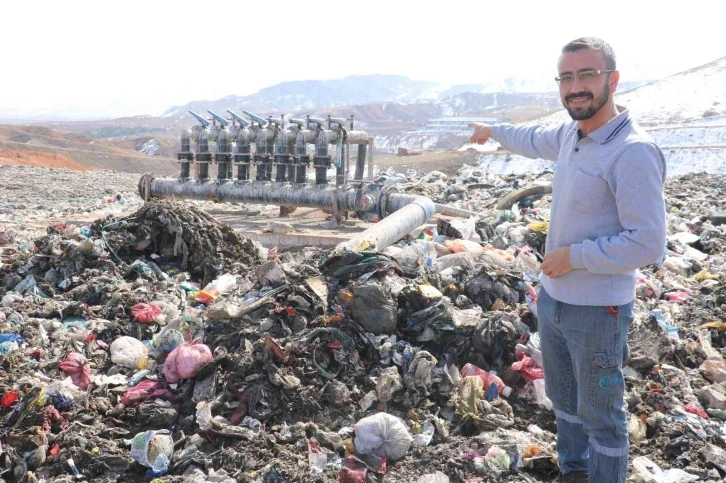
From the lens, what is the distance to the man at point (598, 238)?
201 cm

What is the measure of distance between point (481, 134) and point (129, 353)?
304cm

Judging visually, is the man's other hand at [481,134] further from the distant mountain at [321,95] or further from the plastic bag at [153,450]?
the distant mountain at [321,95]

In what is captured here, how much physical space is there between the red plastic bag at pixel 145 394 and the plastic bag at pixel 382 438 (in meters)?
1.32

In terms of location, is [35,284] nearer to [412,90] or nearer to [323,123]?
[323,123]

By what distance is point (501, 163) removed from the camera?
24.7m

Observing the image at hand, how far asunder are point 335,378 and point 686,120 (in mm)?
29576

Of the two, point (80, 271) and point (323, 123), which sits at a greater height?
point (323, 123)

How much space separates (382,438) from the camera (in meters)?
3.23

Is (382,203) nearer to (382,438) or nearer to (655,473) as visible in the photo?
(382,438)

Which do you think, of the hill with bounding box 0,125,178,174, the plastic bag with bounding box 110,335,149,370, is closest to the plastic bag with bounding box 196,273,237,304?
the plastic bag with bounding box 110,335,149,370

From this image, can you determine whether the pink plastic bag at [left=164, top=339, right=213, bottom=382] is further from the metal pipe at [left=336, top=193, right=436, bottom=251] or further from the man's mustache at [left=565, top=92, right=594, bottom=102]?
the man's mustache at [left=565, top=92, right=594, bottom=102]

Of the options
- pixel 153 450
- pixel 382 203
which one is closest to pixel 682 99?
pixel 382 203

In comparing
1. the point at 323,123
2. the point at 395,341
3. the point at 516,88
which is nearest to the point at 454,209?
the point at 323,123

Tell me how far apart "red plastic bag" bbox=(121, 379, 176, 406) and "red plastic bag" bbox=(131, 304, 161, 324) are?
1.06 m
